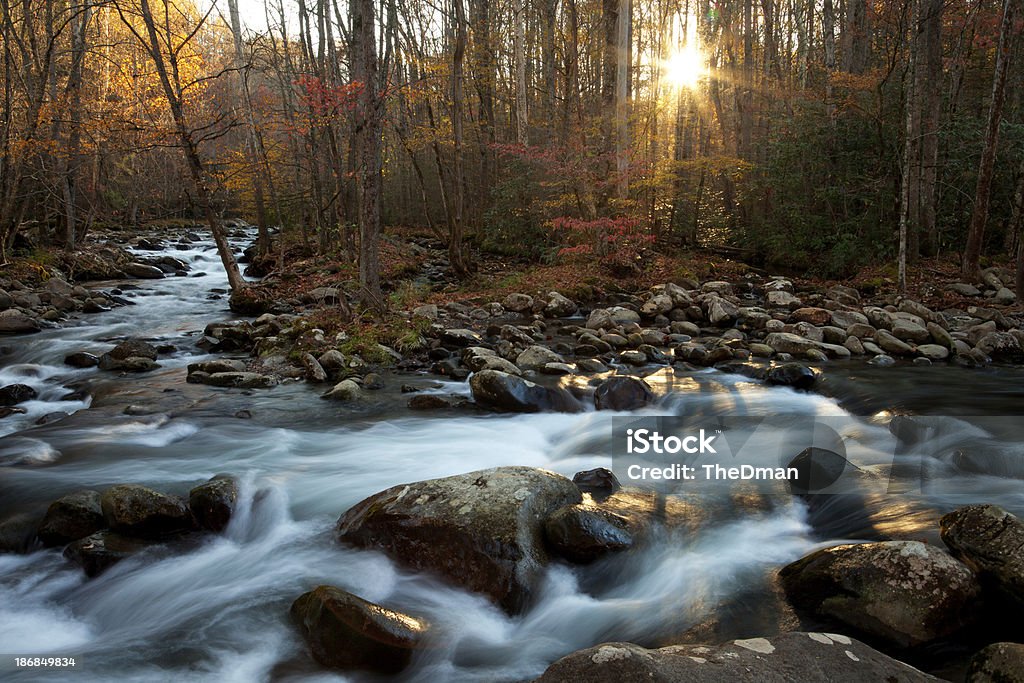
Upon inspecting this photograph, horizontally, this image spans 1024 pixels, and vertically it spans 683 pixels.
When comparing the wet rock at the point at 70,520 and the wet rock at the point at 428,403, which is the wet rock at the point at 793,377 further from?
the wet rock at the point at 70,520

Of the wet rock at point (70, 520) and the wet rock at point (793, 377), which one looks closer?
the wet rock at point (70, 520)

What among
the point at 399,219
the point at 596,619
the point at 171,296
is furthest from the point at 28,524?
the point at 399,219

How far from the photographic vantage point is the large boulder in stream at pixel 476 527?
3881mm

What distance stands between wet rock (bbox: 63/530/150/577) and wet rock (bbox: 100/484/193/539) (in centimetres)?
7

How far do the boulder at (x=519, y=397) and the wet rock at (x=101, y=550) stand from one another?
12.9ft

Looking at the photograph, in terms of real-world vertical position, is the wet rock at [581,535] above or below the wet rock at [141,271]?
below

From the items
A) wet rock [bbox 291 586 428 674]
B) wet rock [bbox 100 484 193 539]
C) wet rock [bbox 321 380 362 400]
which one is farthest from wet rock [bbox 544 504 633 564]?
wet rock [bbox 321 380 362 400]

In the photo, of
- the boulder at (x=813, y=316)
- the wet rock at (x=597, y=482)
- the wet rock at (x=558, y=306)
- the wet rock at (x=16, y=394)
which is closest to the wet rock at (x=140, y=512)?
the wet rock at (x=597, y=482)

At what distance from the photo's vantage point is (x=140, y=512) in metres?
4.44

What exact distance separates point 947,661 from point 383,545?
325 cm

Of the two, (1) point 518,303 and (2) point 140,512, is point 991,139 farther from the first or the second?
(2) point 140,512

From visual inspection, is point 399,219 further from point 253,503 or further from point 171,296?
point 253,503

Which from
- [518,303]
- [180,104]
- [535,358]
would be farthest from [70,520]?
[180,104]

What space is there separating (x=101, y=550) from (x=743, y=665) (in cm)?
411
